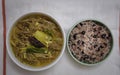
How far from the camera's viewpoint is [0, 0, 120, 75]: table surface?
0.71 m

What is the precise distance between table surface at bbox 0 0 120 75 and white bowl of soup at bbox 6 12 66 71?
4 centimetres

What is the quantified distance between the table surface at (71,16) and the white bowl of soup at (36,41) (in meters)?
0.04

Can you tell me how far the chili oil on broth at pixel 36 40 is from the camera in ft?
2.23

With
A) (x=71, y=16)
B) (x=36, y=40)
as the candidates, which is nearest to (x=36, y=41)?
(x=36, y=40)

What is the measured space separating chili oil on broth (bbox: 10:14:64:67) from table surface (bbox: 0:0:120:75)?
0.04 meters

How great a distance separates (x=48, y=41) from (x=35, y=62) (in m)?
0.07

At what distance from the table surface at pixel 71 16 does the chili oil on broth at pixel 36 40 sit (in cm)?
4

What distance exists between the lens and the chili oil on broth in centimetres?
68

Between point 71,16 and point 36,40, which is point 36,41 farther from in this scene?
point 71,16

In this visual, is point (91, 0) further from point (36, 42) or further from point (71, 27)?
point (36, 42)

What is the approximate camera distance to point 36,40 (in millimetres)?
678

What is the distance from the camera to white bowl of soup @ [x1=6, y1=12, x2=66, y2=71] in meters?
0.68

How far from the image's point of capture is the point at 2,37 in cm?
71

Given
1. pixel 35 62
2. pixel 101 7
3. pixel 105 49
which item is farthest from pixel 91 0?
pixel 35 62
